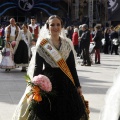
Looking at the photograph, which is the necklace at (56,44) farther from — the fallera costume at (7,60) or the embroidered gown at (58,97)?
the fallera costume at (7,60)

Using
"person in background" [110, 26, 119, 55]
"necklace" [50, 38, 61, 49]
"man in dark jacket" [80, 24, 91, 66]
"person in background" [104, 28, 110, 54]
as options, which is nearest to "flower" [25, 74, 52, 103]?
"necklace" [50, 38, 61, 49]

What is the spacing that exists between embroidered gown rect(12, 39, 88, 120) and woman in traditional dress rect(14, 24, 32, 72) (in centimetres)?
823

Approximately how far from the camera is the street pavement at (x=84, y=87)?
7.83m

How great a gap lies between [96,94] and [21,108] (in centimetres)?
444

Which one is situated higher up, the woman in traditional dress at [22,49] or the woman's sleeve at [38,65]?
the woman's sleeve at [38,65]

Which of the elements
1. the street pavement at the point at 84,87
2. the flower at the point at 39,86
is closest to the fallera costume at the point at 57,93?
the flower at the point at 39,86

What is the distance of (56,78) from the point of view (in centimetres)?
521

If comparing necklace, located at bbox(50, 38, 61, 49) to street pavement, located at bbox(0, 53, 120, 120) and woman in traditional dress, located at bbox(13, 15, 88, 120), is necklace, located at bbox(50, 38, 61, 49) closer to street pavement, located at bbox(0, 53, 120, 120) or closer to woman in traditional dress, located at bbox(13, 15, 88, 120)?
woman in traditional dress, located at bbox(13, 15, 88, 120)

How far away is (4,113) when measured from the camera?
24.4 feet

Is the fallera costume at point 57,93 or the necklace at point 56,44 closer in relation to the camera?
the fallera costume at point 57,93

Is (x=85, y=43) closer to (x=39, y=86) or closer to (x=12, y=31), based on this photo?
(x=12, y=31)

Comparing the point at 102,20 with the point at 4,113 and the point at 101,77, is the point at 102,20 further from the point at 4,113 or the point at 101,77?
the point at 4,113

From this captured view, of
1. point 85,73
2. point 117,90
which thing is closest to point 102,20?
point 85,73

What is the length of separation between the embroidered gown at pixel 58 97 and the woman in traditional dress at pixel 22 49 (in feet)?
27.0
